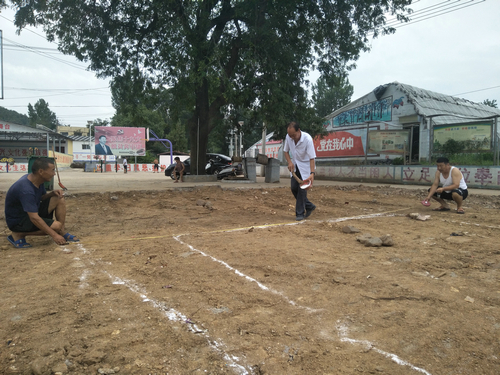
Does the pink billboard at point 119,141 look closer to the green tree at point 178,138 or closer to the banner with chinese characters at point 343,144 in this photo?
the green tree at point 178,138

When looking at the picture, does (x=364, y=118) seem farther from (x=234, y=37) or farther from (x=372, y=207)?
(x=372, y=207)

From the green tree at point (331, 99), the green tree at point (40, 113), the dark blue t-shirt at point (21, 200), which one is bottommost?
the dark blue t-shirt at point (21, 200)

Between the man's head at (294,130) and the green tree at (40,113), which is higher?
the green tree at (40,113)

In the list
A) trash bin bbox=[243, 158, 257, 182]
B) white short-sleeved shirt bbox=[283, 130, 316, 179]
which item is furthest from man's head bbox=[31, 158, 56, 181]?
trash bin bbox=[243, 158, 257, 182]

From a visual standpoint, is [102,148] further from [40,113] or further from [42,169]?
[40,113]

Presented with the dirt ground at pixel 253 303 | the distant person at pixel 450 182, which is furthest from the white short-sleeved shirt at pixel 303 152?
the distant person at pixel 450 182

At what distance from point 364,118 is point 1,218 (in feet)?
61.4

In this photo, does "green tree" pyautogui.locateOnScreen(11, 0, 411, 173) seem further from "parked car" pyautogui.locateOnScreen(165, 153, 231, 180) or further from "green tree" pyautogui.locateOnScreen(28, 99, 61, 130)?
"green tree" pyautogui.locateOnScreen(28, 99, 61, 130)

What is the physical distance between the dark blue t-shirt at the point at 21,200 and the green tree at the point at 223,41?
7.29 meters

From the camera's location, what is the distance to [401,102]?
18.3 meters

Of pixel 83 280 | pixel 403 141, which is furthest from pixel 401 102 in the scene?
pixel 83 280

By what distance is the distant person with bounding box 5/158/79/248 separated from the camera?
3.73 metres

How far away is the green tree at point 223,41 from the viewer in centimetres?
1112

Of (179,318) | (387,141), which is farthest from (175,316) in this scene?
(387,141)
